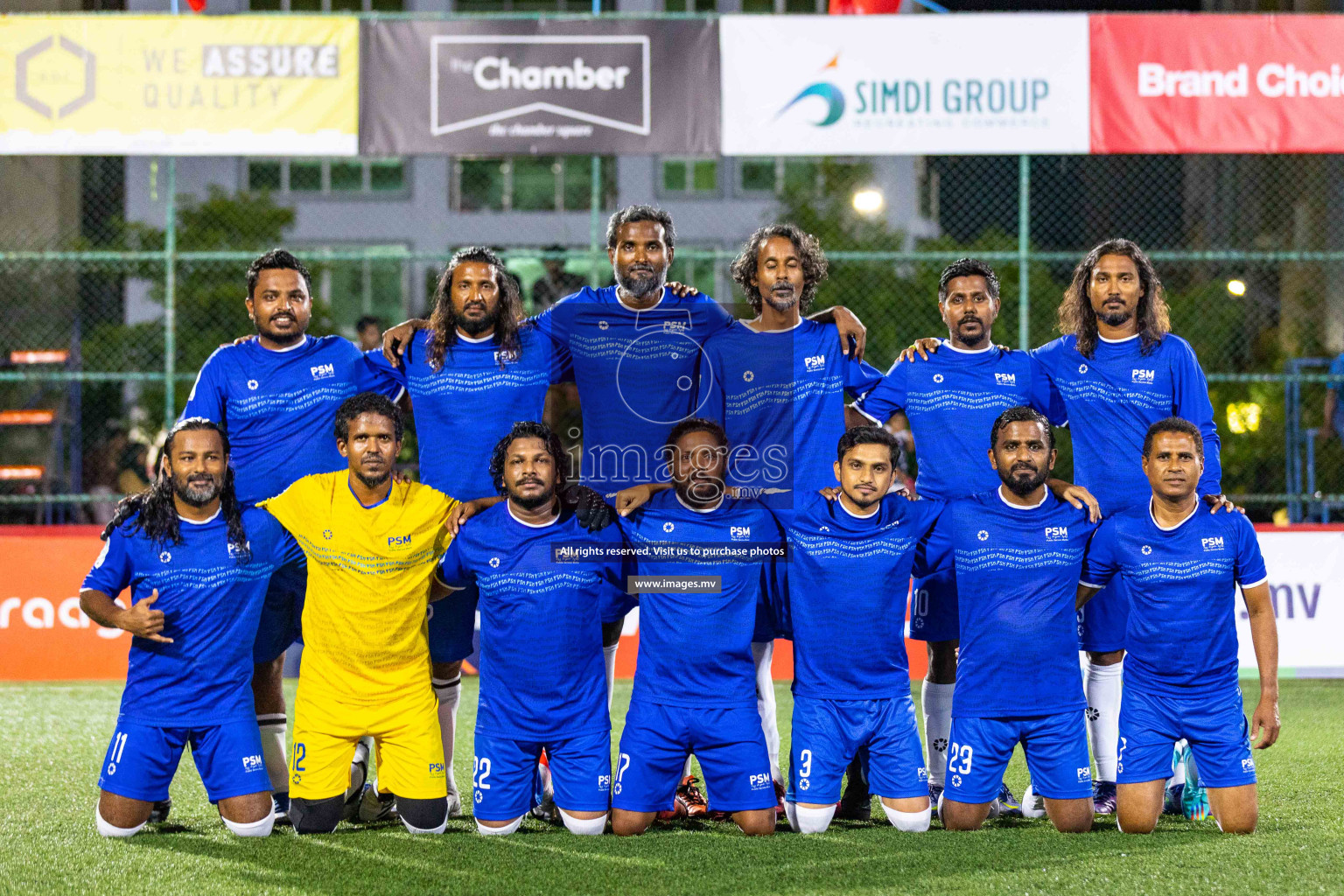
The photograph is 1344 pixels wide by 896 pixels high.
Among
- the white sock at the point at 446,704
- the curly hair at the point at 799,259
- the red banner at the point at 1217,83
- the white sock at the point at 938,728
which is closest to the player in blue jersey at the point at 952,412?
the white sock at the point at 938,728

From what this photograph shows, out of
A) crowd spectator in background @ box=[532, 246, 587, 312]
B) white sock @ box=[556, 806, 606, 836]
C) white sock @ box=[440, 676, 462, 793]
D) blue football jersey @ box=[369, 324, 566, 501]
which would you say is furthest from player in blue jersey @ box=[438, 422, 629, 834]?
crowd spectator in background @ box=[532, 246, 587, 312]

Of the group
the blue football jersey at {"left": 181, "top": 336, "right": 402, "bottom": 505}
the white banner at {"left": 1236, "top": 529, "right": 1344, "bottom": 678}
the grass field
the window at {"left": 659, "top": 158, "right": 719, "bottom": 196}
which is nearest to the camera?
the grass field

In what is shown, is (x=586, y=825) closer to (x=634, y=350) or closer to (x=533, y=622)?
(x=533, y=622)

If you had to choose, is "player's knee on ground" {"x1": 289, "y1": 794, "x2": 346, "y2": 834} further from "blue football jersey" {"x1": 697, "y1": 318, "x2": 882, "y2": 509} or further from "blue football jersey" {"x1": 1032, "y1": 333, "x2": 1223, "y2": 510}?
"blue football jersey" {"x1": 1032, "y1": 333, "x2": 1223, "y2": 510}

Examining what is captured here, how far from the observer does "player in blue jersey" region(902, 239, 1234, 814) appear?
5336 mm

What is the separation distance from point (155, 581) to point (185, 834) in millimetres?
931

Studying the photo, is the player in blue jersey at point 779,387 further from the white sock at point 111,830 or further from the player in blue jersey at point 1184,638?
the white sock at point 111,830

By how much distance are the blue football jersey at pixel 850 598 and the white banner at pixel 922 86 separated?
17.4ft

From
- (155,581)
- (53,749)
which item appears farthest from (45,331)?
(155,581)

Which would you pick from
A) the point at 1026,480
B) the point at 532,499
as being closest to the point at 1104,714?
the point at 1026,480

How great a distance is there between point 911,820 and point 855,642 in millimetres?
669

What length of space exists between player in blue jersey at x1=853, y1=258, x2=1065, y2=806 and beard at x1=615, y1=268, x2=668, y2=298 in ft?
3.48

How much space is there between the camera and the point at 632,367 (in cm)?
542

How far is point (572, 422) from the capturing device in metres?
10.2
